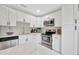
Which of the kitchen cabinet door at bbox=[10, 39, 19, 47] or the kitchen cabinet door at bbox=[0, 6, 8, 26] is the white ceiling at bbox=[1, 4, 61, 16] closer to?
the kitchen cabinet door at bbox=[0, 6, 8, 26]

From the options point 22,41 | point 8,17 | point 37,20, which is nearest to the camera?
point 8,17

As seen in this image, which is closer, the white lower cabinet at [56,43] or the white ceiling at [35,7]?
the white ceiling at [35,7]

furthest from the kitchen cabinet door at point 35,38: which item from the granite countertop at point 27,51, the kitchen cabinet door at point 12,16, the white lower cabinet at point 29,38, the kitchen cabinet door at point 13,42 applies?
the granite countertop at point 27,51

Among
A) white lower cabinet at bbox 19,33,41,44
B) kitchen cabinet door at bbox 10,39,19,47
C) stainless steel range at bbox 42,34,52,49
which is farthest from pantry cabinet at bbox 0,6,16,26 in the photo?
stainless steel range at bbox 42,34,52,49

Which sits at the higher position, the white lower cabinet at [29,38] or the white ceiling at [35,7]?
the white ceiling at [35,7]

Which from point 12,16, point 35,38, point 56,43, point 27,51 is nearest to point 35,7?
point 12,16

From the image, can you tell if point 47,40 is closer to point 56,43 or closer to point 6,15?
point 56,43

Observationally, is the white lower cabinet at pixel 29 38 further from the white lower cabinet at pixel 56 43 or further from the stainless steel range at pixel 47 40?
the white lower cabinet at pixel 56 43

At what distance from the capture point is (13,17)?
383cm

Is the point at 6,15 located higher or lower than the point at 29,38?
higher
